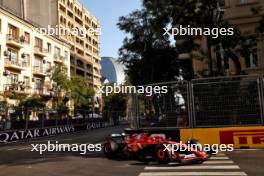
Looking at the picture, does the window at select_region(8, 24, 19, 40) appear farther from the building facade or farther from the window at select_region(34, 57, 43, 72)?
the building facade

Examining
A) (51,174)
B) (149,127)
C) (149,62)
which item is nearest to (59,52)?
(149,62)

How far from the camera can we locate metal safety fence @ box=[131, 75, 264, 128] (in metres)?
14.4

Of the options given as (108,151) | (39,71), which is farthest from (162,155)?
(39,71)

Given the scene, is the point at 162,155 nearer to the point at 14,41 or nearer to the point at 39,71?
the point at 14,41

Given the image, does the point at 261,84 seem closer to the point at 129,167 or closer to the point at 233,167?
the point at 233,167

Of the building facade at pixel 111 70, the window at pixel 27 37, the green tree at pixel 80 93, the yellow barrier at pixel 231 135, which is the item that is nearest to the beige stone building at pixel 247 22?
the yellow barrier at pixel 231 135

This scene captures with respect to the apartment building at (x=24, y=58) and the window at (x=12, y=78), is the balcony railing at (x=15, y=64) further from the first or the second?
the window at (x=12, y=78)

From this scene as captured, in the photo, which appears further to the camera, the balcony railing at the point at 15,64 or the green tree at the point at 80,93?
the green tree at the point at 80,93

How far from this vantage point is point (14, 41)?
49750 mm

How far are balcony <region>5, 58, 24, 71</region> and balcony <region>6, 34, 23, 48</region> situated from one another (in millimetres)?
2056

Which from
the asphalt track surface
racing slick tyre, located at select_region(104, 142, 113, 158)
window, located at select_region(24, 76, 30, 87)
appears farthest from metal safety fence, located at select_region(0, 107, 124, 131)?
racing slick tyre, located at select_region(104, 142, 113, 158)

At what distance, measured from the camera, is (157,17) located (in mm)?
20703

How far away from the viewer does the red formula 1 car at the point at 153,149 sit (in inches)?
460

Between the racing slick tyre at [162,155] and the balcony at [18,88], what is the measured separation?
38.3 metres
